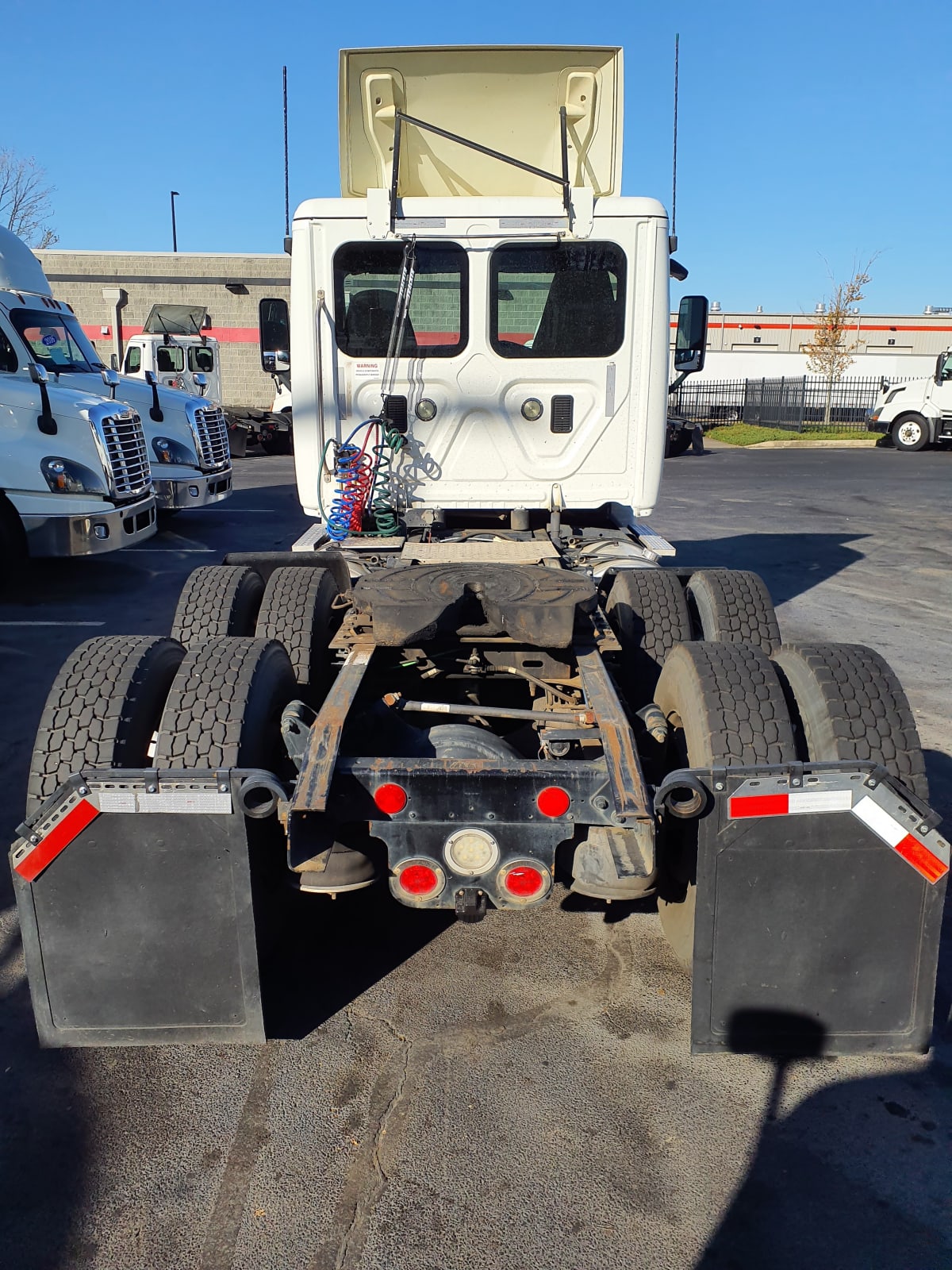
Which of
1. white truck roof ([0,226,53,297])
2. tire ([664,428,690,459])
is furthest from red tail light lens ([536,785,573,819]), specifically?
tire ([664,428,690,459])

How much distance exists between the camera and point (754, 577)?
195 inches

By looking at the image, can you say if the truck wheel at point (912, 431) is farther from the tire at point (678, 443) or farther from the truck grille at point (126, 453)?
the truck grille at point (126, 453)

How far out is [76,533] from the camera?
30.3ft

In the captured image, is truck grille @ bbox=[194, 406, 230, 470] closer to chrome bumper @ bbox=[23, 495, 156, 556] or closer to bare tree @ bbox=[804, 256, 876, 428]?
chrome bumper @ bbox=[23, 495, 156, 556]

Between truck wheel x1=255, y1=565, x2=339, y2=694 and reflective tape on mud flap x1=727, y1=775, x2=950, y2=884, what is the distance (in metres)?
2.25

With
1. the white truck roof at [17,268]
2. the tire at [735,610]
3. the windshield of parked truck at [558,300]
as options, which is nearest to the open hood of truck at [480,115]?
the windshield of parked truck at [558,300]

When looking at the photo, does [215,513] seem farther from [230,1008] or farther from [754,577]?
[230,1008]

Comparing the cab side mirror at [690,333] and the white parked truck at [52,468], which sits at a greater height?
the cab side mirror at [690,333]

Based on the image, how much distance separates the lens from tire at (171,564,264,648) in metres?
Result: 4.64

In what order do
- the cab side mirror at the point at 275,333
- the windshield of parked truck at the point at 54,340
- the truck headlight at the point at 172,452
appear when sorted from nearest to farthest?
the cab side mirror at the point at 275,333
the windshield of parked truck at the point at 54,340
the truck headlight at the point at 172,452

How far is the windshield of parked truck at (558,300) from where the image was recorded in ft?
18.9

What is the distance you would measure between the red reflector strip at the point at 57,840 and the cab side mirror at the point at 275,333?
395cm

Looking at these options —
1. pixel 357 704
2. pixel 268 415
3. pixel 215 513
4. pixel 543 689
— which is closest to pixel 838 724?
pixel 543 689

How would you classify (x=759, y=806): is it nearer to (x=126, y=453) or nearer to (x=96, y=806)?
(x=96, y=806)
